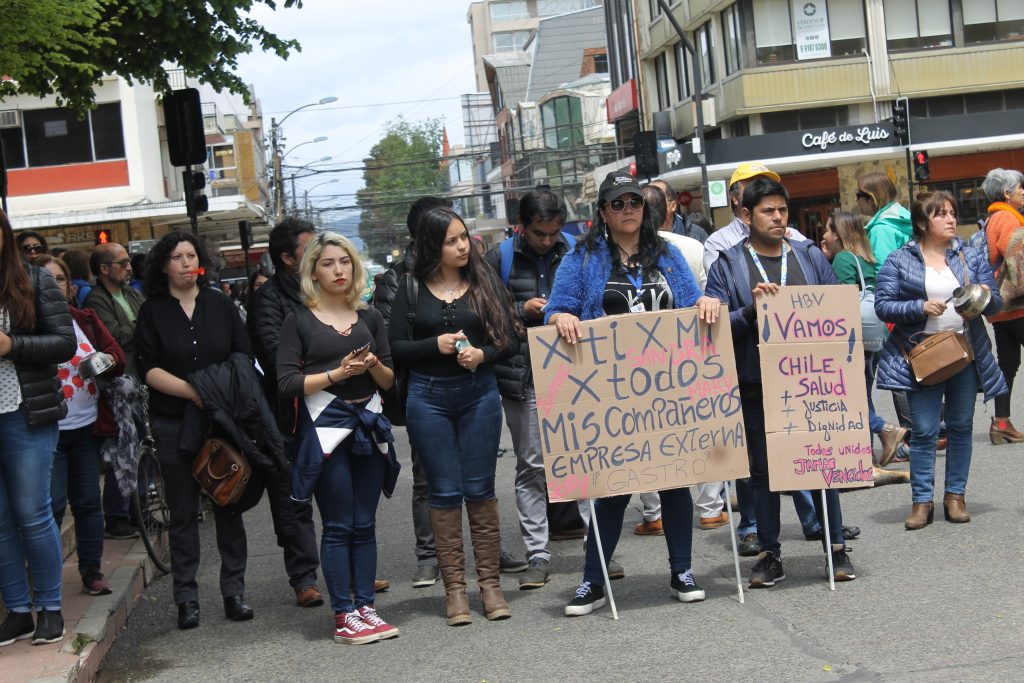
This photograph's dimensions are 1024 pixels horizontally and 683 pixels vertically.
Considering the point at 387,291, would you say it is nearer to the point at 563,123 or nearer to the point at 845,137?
the point at 845,137

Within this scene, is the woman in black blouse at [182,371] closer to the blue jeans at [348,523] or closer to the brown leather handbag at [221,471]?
the brown leather handbag at [221,471]

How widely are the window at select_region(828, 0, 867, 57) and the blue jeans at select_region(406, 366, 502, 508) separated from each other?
37511mm

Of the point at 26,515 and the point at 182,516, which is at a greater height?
the point at 26,515

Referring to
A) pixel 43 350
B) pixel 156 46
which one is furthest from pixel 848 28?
pixel 43 350

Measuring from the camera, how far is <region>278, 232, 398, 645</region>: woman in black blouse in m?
6.38

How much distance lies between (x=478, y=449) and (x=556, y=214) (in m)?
1.57

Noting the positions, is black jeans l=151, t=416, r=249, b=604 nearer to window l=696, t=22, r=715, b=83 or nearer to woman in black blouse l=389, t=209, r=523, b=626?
woman in black blouse l=389, t=209, r=523, b=626

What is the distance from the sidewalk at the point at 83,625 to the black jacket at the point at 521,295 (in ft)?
8.13

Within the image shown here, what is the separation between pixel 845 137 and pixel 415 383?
36247 millimetres

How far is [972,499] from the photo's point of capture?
8.34 m

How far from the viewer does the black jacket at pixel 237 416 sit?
6.95m

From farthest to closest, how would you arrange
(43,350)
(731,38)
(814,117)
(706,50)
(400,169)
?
(400,169) < (706,50) < (731,38) < (814,117) < (43,350)

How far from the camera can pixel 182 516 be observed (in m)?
7.05


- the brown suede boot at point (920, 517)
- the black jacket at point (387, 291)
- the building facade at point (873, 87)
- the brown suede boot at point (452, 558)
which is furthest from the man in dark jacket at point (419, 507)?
the building facade at point (873, 87)
